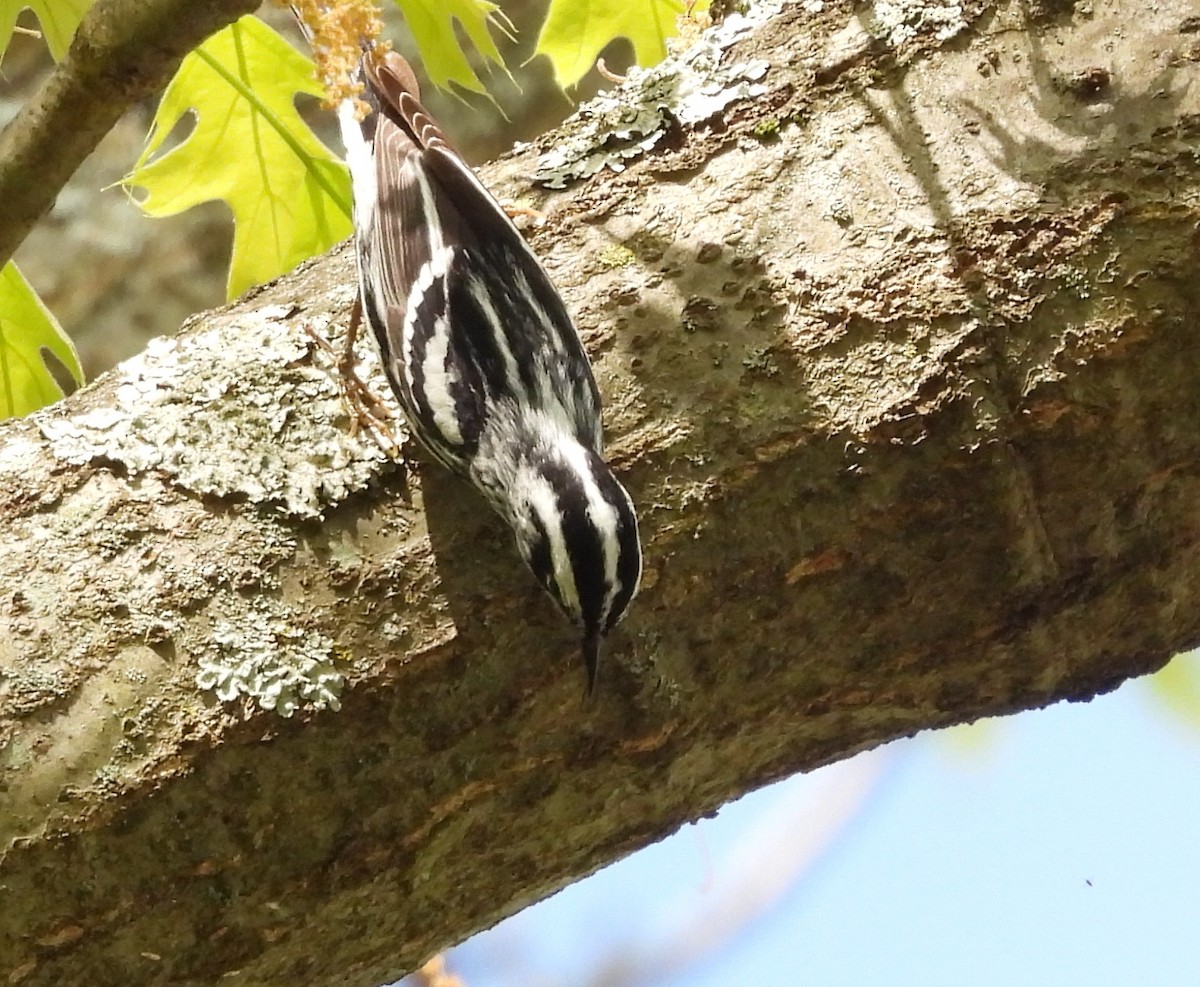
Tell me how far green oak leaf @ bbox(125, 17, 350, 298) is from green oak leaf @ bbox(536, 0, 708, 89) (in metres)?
0.42

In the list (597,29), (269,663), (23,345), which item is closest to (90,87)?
(269,663)

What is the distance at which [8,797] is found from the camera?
1.25m

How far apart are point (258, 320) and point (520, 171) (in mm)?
428

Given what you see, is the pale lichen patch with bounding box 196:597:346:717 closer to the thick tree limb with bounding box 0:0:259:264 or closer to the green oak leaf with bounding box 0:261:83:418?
the thick tree limb with bounding box 0:0:259:264

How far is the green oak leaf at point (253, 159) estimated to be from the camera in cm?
197

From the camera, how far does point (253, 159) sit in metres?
2.05

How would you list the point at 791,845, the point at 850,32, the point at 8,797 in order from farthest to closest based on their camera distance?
the point at 791,845 → the point at 850,32 → the point at 8,797

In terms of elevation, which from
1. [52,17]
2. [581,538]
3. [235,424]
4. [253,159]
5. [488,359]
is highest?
[52,17]

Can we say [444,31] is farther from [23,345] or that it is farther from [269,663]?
[269,663]

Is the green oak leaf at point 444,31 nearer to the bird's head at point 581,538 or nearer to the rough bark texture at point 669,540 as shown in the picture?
the rough bark texture at point 669,540

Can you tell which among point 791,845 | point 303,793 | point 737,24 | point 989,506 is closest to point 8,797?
point 303,793

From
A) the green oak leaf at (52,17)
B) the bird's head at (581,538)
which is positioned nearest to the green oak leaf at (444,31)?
the green oak leaf at (52,17)

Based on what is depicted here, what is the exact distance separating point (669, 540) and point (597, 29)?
3.58ft

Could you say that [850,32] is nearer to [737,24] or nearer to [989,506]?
[737,24]
